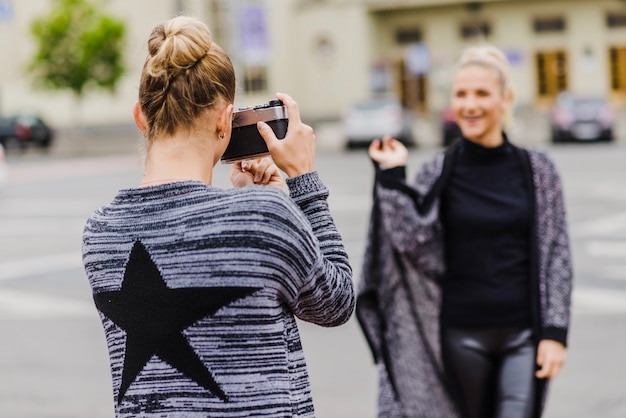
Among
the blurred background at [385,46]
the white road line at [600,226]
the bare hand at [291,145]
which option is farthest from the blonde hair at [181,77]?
the blurred background at [385,46]

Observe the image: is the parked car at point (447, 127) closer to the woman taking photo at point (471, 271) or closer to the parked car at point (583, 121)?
the parked car at point (583, 121)

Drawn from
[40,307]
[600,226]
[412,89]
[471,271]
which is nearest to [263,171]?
[471,271]

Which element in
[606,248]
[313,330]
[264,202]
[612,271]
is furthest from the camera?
[606,248]

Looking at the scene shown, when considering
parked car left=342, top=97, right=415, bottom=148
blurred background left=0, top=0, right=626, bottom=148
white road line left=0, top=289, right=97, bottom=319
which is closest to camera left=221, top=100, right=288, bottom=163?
white road line left=0, top=289, right=97, bottom=319

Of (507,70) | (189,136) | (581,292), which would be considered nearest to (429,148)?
(581,292)

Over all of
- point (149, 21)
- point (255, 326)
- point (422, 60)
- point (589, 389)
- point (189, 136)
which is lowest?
point (589, 389)

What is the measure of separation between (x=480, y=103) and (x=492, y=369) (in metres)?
1.00

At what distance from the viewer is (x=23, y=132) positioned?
40969 mm

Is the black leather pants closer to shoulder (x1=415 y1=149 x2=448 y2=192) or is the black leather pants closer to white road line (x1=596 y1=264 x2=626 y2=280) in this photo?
shoulder (x1=415 y1=149 x2=448 y2=192)

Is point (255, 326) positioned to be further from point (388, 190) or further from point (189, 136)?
point (388, 190)

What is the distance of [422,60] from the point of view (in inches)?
1674

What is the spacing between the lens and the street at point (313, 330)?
6.43 meters

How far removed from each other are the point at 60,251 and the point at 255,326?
36.9ft

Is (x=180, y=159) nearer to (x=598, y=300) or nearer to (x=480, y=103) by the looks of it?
(x=480, y=103)
